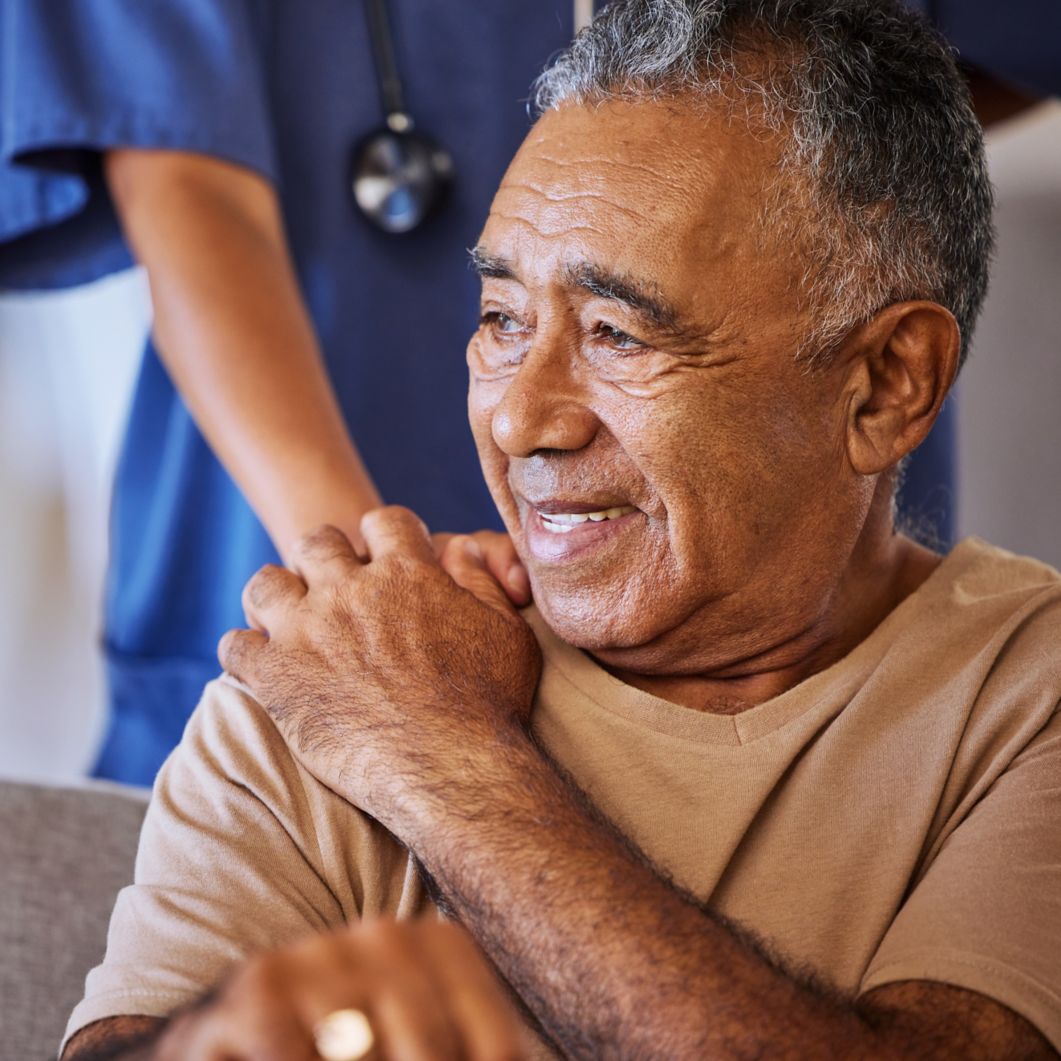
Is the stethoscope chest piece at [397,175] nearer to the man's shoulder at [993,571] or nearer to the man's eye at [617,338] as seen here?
the man's eye at [617,338]

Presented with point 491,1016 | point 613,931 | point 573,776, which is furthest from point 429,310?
point 491,1016

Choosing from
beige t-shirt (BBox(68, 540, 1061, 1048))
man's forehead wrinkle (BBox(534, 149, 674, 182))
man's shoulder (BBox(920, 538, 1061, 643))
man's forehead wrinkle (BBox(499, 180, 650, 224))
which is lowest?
beige t-shirt (BBox(68, 540, 1061, 1048))

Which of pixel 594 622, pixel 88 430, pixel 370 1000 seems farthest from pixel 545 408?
pixel 88 430

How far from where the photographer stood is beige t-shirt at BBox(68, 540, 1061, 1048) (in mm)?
1104

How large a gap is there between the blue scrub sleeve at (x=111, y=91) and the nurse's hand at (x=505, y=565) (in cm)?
63

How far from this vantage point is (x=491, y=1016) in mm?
733

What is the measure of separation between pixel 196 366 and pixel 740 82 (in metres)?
0.72

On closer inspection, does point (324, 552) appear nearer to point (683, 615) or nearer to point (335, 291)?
point (683, 615)

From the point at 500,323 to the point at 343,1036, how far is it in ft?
2.53

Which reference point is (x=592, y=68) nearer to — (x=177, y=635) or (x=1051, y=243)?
(x=177, y=635)

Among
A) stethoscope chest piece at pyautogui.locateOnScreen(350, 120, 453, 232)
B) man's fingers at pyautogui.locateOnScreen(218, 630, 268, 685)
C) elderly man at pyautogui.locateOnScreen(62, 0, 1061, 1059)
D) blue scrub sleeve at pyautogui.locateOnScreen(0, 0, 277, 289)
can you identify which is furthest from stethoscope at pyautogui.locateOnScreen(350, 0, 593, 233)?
man's fingers at pyautogui.locateOnScreen(218, 630, 268, 685)

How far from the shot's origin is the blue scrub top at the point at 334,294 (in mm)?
1930

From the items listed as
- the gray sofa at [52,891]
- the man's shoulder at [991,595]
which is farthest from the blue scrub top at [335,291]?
the man's shoulder at [991,595]

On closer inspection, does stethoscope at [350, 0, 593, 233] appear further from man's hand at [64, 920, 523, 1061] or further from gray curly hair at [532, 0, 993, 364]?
man's hand at [64, 920, 523, 1061]
